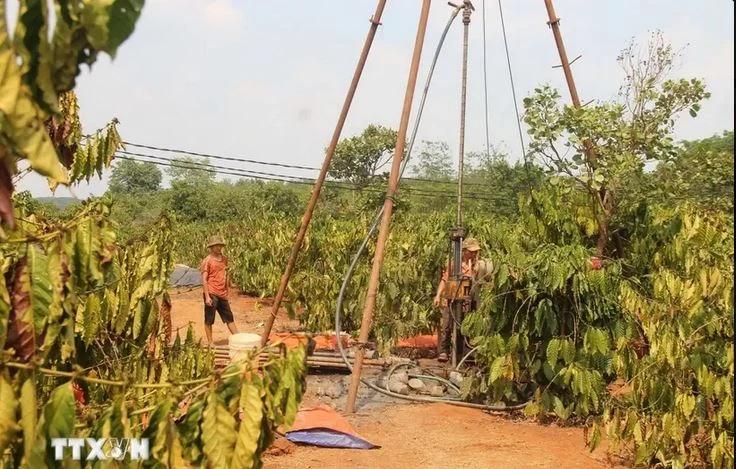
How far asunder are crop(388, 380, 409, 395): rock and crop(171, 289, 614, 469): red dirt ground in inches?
13.0

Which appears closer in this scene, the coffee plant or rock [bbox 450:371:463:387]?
the coffee plant

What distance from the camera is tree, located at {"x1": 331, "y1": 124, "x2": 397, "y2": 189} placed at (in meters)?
31.9

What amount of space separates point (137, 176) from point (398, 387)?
51.0 metres

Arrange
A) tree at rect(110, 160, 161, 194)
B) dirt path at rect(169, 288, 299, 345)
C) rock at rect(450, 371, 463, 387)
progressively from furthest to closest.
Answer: tree at rect(110, 160, 161, 194) < dirt path at rect(169, 288, 299, 345) < rock at rect(450, 371, 463, 387)

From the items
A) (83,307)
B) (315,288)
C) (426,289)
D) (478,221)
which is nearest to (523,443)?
(83,307)

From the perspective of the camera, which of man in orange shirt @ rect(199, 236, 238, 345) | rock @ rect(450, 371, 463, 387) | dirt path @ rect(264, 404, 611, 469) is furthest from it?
man in orange shirt @ rect(199, 236, 238, 345)

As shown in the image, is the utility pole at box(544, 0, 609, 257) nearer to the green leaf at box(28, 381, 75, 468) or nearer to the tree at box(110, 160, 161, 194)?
the green leaf at box(28, 381, 75, 468)

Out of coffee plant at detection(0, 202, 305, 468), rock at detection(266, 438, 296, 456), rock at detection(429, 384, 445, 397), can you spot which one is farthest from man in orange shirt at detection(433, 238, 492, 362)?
coffee plant at detection(0, 202, 305, 468)

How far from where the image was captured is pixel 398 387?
275 inches

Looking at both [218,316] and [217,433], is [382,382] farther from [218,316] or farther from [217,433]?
[218,316]

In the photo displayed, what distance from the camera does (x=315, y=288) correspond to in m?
10.8

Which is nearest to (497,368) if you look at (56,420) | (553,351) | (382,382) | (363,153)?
(553,351)

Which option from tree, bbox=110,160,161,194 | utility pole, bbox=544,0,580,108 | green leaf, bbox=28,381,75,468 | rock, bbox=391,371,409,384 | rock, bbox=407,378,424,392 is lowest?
rock, bbox=407,378,424,392

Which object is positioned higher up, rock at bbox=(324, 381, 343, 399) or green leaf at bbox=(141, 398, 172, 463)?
green leaf at bbox=(141, 398, 172, 463)
